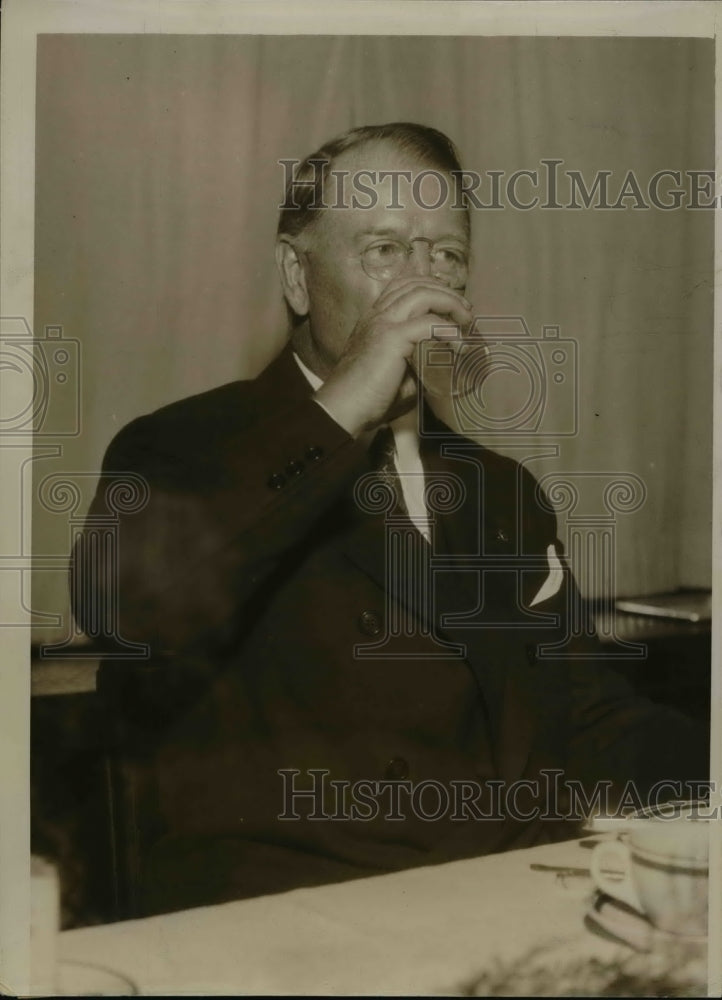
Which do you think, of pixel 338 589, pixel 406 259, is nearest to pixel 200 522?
pixel 338 589

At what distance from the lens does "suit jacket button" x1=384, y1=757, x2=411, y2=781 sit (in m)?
1.92

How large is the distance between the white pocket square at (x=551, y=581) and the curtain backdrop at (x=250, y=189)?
117 millimetres

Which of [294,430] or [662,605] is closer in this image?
[294,430]

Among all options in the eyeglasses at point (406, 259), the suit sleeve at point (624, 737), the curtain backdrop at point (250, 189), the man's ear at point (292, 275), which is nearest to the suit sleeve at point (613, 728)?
the suit sleeve at point (624, 737)

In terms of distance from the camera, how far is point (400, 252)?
192 cm

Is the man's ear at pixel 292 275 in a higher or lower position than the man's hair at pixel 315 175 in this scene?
lower

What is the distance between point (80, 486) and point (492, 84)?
105 cm

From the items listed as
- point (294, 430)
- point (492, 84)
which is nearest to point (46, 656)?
point (294, 430)

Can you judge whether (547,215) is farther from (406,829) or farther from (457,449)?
(406,829)

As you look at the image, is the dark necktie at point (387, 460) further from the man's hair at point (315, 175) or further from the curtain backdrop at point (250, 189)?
the man's hair at point (315, 175)

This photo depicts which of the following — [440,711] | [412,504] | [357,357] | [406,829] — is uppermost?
[357,357]

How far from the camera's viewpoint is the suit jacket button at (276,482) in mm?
1863

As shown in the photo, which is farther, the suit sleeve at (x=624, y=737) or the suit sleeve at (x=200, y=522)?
the suit sleeve at (x=624, y=737)

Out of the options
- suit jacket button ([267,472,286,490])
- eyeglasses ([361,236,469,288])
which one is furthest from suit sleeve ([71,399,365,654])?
eyeglasses ([361,236,469,288])
